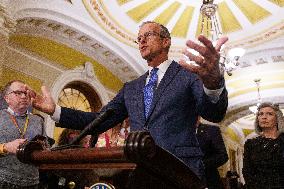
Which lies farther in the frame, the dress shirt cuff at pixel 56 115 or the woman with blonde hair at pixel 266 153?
the woman with blonde hair at pixel 266 153

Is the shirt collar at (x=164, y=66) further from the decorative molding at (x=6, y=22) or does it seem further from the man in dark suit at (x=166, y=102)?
the decorative molding at (x=6, y=22)

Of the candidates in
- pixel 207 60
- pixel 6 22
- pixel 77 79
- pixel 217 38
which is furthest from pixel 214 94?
pixel 77 79

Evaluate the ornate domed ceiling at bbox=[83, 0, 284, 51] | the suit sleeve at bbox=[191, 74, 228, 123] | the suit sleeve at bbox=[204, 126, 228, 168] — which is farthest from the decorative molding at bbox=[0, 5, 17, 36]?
the suit sleeve at bbox=[191, 74, 228, 123]

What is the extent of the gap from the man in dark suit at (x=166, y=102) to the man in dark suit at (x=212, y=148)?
1.38 meters

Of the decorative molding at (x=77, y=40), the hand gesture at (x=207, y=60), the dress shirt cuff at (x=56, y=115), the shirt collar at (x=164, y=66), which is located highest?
the decorative molding at (x=77, y=40)

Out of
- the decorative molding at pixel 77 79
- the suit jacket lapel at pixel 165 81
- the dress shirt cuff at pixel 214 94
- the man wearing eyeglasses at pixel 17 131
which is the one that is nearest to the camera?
the dress shirt cuff at pixel 214 94

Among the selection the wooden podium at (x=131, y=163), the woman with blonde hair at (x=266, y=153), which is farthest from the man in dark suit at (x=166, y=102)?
the woman with blonde hair at (x=266, y=153)

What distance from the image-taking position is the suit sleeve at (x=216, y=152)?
2.92 meters

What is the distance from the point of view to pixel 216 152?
10.0 feet

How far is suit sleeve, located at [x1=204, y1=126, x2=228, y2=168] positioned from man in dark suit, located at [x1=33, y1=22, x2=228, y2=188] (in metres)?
1.34

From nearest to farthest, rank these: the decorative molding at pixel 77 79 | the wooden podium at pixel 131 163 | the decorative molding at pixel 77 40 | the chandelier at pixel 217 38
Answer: the wooden podium at pixel 131 163, the chandelier at pixel 217 38, the decorative molding at pixel 77 40, the decorative molding at pixel 77 79

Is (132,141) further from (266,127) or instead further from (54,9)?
(54,9)

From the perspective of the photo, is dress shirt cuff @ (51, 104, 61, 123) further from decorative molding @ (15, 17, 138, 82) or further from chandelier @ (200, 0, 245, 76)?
decorative molding @ (15, 17, 138, 82)

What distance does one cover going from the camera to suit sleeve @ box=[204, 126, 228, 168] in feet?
9.57
